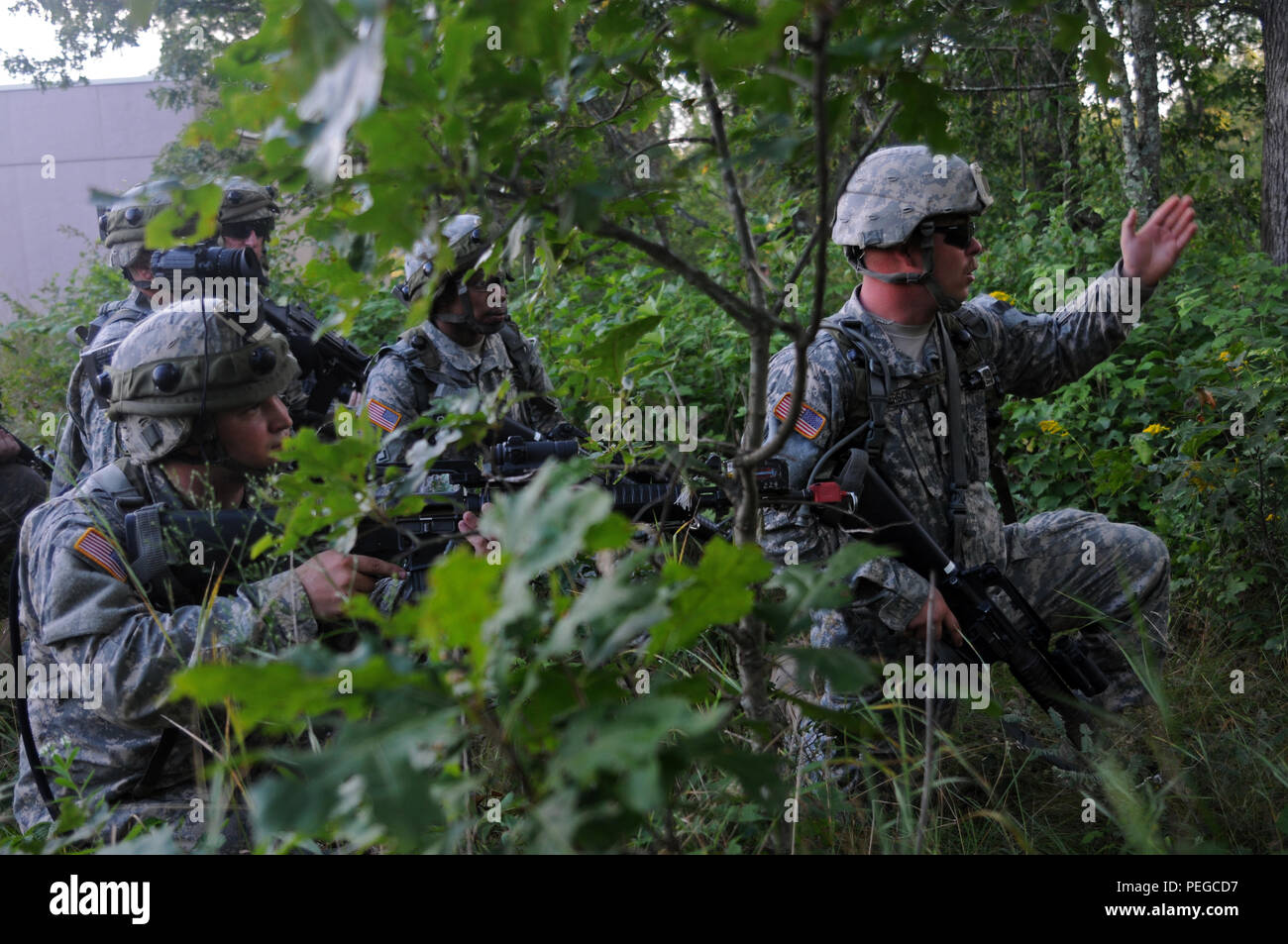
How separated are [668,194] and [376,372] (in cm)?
331

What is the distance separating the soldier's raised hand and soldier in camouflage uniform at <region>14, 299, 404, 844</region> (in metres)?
2.47

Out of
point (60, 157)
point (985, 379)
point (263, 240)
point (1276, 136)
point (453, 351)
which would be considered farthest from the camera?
point (60, 157)

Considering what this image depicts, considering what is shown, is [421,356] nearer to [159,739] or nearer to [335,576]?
[335,576]

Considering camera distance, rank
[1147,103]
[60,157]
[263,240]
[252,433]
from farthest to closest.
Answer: [60,157] < [1147,103] < [263,240] < [252,433]

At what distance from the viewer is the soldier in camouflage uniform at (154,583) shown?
2.47 meters

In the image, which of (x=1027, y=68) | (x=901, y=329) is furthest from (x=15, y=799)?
(x=1027, y=68)

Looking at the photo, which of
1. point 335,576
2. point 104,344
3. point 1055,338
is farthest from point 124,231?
point 1055,338

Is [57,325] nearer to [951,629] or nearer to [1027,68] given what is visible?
[1027,68]

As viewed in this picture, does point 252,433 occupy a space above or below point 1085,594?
above

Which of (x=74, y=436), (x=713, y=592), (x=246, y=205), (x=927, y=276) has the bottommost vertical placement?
(x=713, y=592)

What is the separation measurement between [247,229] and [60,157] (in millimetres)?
14885

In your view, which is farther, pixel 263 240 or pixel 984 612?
pixel 263 240

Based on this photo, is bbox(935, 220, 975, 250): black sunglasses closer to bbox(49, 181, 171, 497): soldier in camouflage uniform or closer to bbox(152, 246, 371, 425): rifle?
bbox(152, 246, 371, 425): rifle

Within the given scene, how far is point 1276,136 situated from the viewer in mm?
6238
